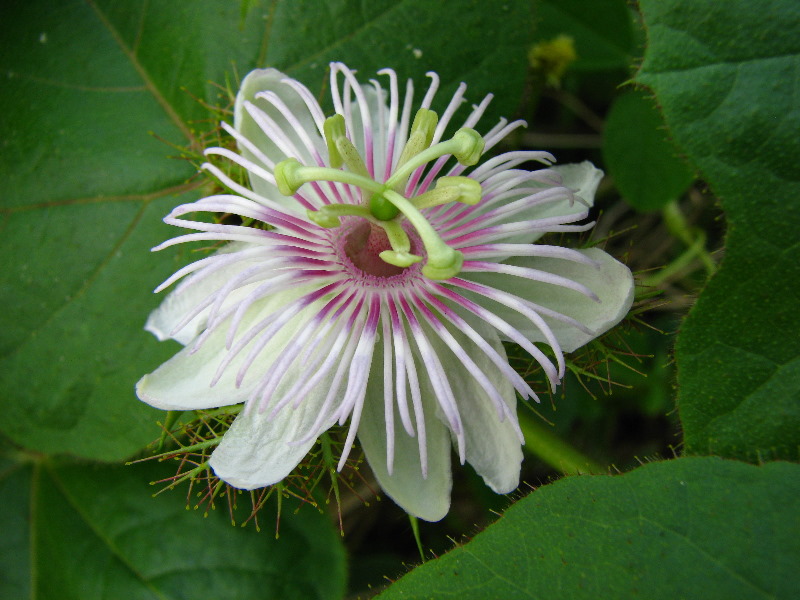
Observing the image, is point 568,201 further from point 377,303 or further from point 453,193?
point 377,303

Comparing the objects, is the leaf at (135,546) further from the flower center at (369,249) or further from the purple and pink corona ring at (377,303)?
the flower center at (369,249)

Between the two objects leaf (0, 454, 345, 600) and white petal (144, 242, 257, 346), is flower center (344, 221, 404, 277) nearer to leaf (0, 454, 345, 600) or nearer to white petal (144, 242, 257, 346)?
white petal (144, 242, 257, 346)

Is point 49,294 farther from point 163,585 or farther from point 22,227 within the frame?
point 163,585

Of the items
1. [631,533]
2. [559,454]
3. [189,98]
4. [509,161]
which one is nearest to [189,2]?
[189,98]

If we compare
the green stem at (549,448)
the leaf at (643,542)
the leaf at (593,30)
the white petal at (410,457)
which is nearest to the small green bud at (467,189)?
the white petal at (410,457)

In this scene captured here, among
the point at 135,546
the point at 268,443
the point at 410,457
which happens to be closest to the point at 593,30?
the point at 410,457

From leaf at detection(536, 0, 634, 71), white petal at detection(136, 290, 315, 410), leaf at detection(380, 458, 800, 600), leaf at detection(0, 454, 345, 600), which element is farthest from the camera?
leaf at detection(536, 0, 634, 71)

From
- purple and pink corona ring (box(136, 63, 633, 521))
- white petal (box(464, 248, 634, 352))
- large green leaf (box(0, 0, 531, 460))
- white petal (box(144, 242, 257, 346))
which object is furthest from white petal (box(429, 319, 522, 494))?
large green leaf (box(0, 0, 531, 460))
